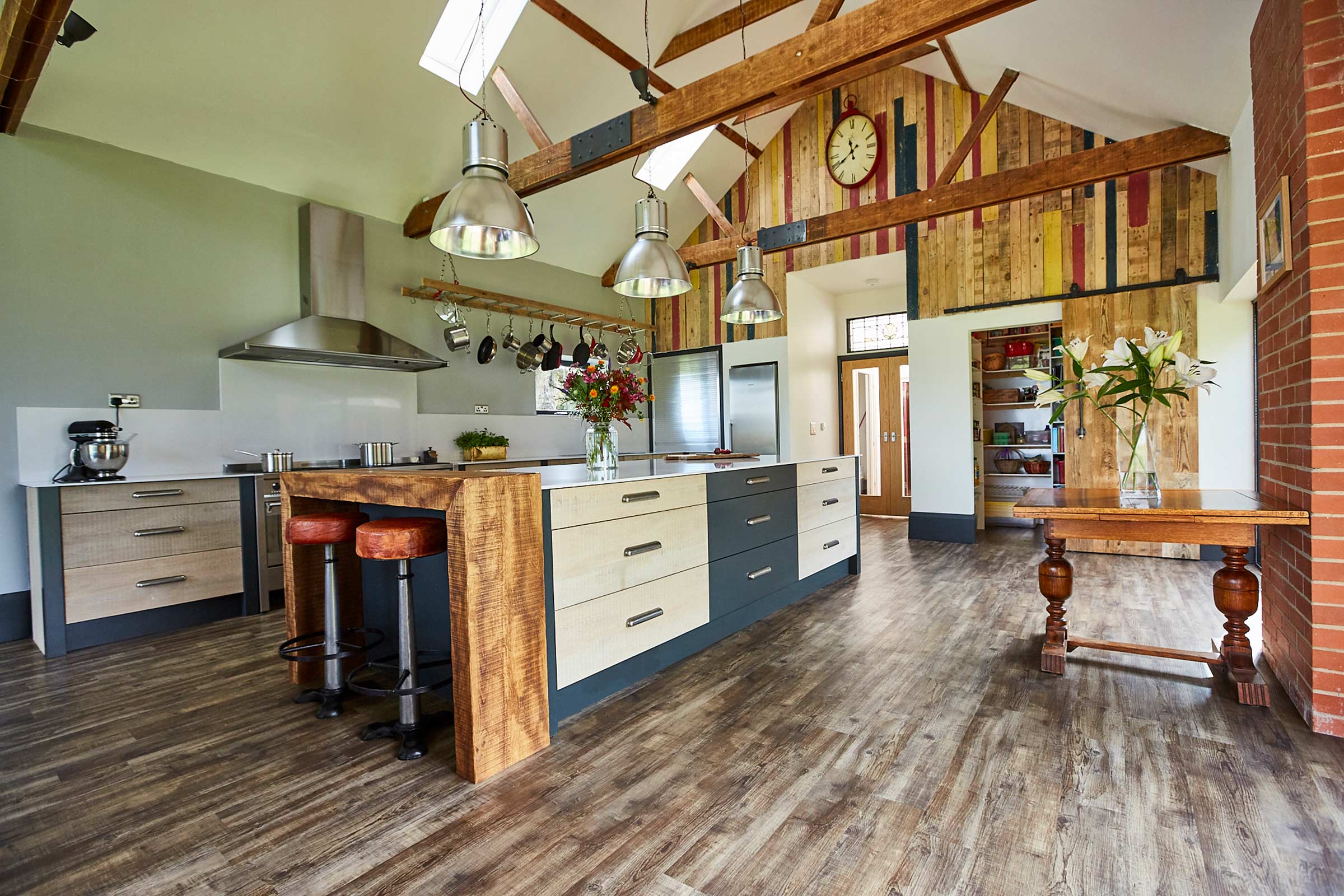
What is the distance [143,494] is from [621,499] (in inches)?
112

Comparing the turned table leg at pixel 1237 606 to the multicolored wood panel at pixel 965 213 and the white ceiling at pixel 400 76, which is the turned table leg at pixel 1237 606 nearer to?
the white ceiling at pixel 400 76

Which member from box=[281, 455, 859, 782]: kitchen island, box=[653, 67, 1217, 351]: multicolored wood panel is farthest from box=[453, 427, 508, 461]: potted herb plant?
box=[653, 67, 1217, 351]: multicolored wood panel

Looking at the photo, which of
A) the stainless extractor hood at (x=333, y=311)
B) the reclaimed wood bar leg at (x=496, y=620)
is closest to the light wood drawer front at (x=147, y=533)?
the stainless extractor hood at (x=333, y=311)

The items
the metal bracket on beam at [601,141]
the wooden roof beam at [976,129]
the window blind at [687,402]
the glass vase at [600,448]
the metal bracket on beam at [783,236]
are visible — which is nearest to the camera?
the glass vase at [600,448]

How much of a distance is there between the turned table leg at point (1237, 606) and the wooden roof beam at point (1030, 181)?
9.60 ft

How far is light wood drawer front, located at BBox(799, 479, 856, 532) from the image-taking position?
3680 millimetres

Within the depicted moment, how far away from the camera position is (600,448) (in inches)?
106

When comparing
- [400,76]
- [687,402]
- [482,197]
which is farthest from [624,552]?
[687,402]

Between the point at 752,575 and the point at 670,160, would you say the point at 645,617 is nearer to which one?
the point at 752,575

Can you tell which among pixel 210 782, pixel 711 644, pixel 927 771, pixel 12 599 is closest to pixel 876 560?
pixel 711 644

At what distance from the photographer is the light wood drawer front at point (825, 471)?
3.68 metres

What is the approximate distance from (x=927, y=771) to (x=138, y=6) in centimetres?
510

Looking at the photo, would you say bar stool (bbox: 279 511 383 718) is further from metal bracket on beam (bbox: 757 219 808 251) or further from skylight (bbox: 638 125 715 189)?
skylight (bbox: 638 125 715 189)

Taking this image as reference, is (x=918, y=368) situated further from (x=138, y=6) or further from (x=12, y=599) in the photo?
(x=12, y=599)
